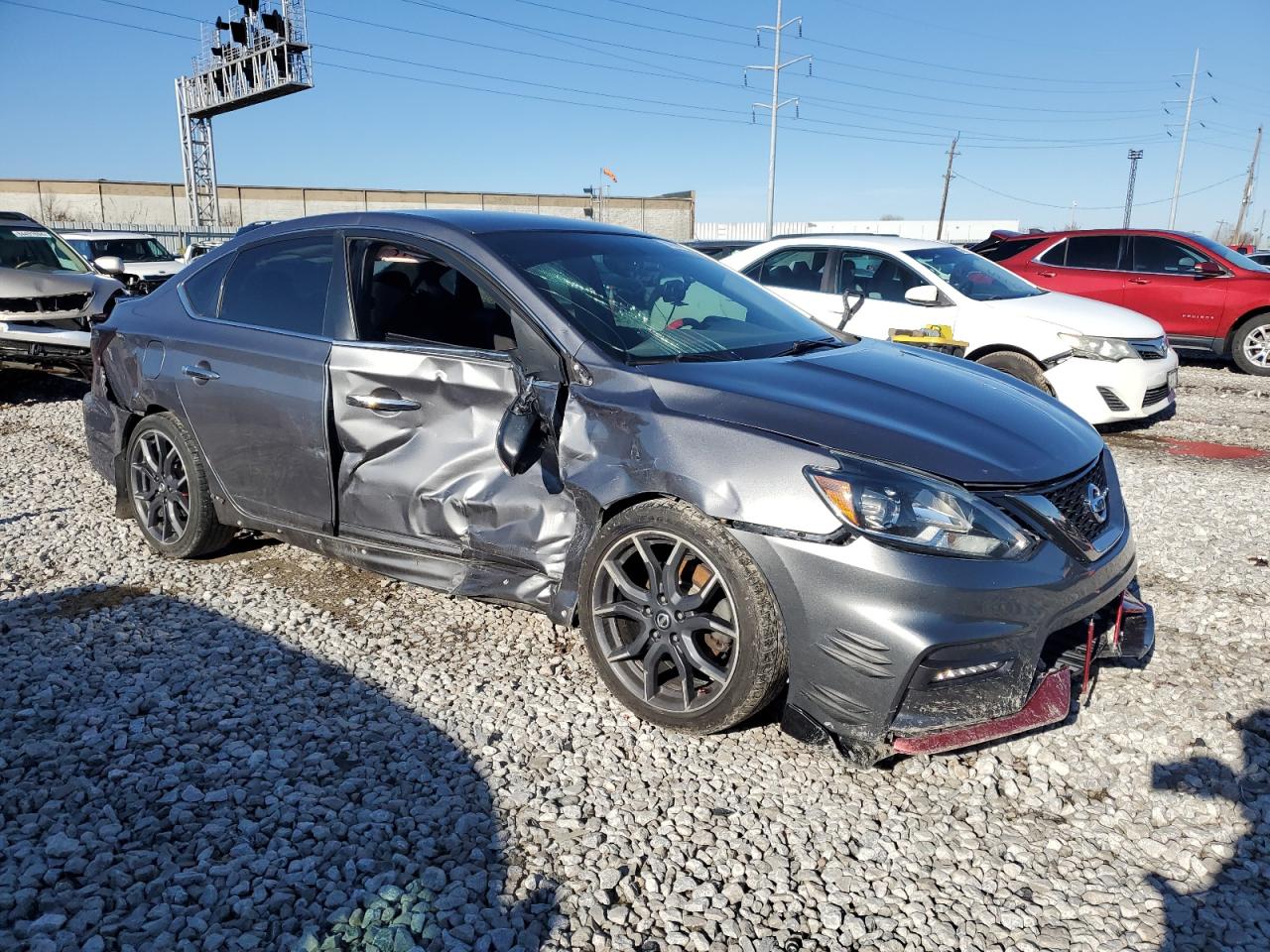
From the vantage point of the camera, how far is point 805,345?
12.3ft

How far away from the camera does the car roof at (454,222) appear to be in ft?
12.4

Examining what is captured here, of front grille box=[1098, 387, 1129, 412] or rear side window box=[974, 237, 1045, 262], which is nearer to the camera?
front grille box=[1098, 387, 1129, 412]

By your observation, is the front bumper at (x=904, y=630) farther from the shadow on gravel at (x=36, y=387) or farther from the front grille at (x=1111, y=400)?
the shadow on gravel at (x=36, y=387)

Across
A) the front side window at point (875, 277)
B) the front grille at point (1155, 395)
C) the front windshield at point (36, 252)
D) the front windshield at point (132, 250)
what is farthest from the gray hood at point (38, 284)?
the front grille at point (1155, 395)

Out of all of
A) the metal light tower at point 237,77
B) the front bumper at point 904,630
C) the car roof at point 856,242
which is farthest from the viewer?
the metal light tower at point 237,77

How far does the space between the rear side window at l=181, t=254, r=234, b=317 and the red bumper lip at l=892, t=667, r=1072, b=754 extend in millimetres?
3627

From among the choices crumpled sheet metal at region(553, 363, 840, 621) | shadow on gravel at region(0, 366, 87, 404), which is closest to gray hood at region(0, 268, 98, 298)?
shadow on gravel at region(0, 366, 87, 404)

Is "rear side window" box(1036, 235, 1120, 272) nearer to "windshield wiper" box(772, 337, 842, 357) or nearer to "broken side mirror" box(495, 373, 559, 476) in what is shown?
"windshield wiper" box(772, 337, 842, 357)

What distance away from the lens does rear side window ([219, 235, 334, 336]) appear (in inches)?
155

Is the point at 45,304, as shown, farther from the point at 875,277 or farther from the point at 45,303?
the point at 875,277

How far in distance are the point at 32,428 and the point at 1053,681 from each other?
329 inches

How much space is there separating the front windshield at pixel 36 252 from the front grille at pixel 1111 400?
32.2ft

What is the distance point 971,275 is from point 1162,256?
5016mm

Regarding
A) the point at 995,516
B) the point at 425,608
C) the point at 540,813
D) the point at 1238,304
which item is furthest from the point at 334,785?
the point at 1238,304
